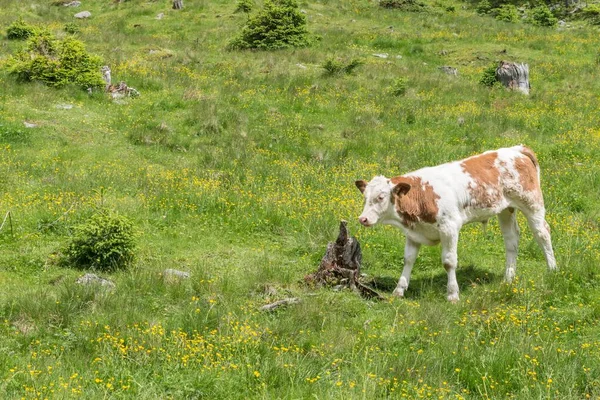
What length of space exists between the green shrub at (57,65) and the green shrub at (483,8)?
31.8 metres

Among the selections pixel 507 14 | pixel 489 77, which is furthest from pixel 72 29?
pixel 507 14

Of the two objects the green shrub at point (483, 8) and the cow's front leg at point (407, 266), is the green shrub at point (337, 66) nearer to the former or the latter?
the cow's front leg at point (407, 266)

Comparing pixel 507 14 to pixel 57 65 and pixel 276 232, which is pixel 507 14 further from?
pixel 276 232

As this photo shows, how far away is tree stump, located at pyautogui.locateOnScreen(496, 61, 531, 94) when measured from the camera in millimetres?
23859

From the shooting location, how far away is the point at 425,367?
6.48 meters

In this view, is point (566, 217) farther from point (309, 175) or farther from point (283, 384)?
point (283, 384)

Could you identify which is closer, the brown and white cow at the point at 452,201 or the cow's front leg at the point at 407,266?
the brown and white cow at the point at 452,201

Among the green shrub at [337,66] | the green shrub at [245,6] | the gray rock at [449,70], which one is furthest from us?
the green shrub at [245,6]

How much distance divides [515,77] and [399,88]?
493 centimetres

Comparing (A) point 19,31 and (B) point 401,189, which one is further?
(A) point 19,31

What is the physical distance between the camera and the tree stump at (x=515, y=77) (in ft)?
78.3

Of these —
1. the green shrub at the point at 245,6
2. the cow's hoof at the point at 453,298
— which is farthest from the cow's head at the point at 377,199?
the green shrub at the point at 245,6

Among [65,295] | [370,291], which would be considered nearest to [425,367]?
[370,291]

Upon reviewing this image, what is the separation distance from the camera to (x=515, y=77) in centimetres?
2391
